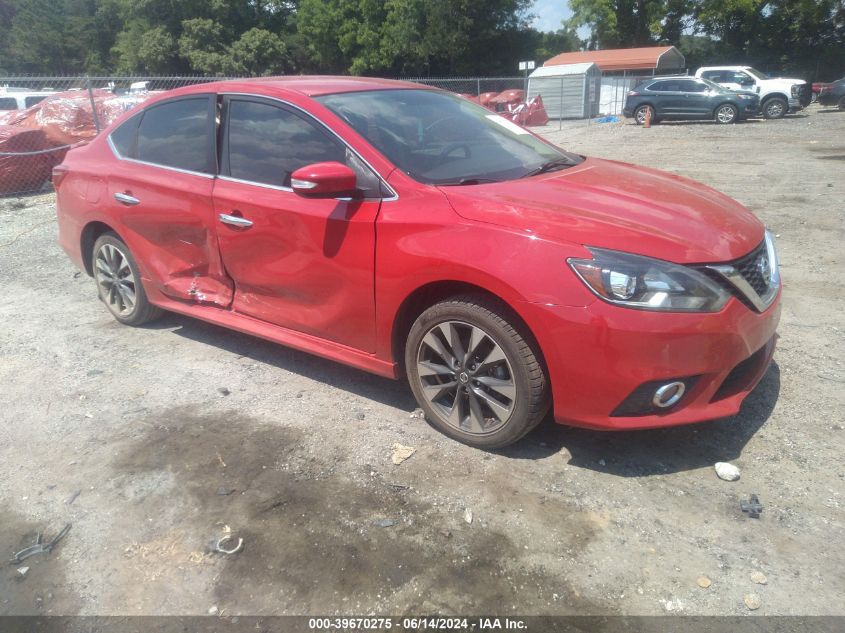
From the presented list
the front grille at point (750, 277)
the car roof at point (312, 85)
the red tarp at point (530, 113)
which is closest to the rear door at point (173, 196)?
the car roof at point (312, 85)

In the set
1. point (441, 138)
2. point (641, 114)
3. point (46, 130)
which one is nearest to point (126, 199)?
point (441, 138)

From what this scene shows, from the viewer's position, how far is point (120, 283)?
16.2ft

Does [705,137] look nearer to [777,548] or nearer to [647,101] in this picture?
[647,101]

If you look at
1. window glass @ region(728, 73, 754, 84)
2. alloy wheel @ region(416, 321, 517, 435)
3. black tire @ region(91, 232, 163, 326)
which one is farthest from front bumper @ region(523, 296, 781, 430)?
window glass @ region(728, 73, 754, 84)

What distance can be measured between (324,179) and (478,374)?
1186 mm

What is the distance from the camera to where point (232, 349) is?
468 centimetres

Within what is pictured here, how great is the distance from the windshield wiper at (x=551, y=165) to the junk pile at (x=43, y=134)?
30.4ft

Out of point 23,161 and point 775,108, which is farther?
point 775,108

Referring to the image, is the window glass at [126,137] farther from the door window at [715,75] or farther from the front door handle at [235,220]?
the door window at [715,75]

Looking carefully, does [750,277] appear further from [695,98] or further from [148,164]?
[695,98]

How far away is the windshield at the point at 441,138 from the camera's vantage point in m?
3.42

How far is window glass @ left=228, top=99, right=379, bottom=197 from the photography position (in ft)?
11.3

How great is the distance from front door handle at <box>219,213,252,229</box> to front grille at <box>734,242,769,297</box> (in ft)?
8.39

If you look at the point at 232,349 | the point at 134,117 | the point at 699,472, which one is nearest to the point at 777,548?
the point at 699,472
